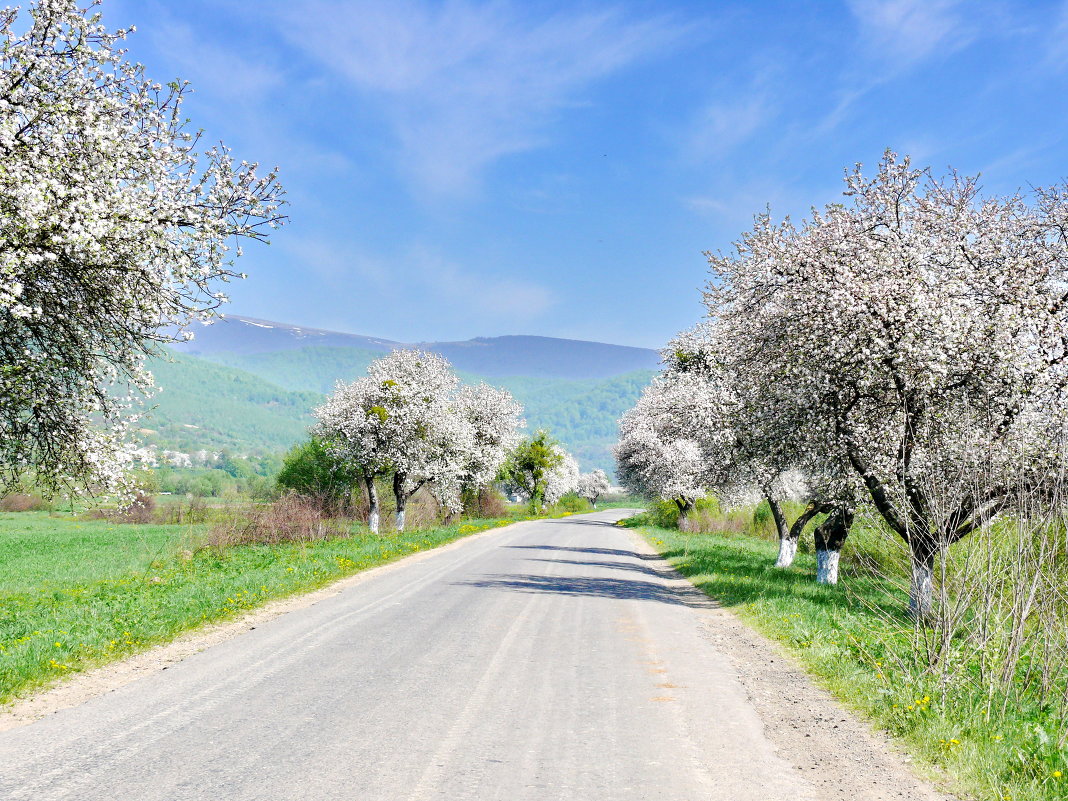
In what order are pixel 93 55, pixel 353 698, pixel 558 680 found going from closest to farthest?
pixel 353 698 → pixel 558 680 → pixel 93 55

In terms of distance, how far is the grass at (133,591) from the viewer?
9.32m

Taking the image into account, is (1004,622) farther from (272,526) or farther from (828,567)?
(272,526)

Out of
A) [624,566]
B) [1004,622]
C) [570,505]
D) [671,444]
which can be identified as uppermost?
[671,444]

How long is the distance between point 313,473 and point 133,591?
43229 millimetres

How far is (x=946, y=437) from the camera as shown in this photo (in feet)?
42.8

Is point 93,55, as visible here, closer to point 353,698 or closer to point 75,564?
point 353,698

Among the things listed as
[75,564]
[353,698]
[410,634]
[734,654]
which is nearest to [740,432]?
[734,654]

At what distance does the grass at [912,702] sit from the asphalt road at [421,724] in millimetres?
1314

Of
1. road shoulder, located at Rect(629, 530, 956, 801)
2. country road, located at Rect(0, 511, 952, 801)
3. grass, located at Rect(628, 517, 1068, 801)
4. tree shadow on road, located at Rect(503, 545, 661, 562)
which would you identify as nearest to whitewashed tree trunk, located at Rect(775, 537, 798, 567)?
tree shadow on road, located at Rect(503, 545, 661, 562)

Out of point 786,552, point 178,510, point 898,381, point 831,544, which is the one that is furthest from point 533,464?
point 898,381

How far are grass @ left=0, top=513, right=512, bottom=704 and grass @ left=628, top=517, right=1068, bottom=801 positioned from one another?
8920mm

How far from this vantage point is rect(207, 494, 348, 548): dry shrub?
95.0 ft

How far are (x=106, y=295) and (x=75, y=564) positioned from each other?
28741 mm

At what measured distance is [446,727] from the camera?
6.53 m
